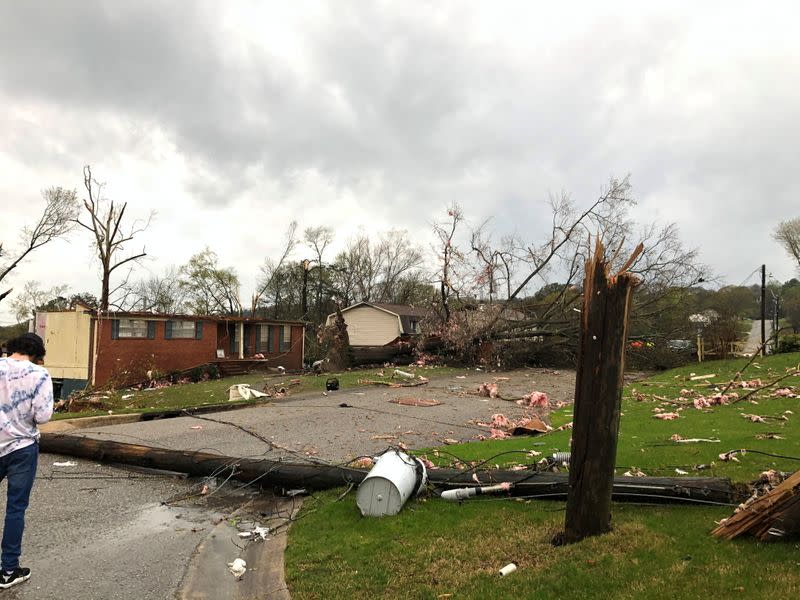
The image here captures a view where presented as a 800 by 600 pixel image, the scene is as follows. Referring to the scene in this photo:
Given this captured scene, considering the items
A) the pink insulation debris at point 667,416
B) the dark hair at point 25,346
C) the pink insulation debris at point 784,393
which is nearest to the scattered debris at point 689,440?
the pink insulation debris at point 667,416

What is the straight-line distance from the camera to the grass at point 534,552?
3238mm

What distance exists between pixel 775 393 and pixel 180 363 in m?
22.7

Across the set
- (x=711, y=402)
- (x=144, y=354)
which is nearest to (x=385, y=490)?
(x=711, y=402)

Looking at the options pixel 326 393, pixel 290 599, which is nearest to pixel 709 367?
pixel 326 393

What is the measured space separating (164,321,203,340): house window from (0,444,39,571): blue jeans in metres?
22.2

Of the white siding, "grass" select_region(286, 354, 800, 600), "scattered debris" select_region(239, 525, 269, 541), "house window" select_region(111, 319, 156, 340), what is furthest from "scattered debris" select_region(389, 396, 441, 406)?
→ the white siding

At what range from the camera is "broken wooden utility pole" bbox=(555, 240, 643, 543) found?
4.08 m

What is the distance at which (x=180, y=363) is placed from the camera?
25016mm

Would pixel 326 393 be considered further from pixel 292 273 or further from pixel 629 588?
pixel 292 273

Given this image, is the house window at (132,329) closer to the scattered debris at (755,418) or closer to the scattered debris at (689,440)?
the scattered debris at (689,440)

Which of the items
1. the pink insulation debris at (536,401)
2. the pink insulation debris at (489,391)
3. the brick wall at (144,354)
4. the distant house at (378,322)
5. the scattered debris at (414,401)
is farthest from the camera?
the distant house at (378,322)

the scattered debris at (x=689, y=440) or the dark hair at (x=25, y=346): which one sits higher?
the dark hair at (x=25, y=346)

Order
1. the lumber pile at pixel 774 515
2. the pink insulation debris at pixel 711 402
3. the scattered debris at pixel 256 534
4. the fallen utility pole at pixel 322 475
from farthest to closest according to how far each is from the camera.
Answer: the pink insulation debris at pixel 711 402, the scattered debris at pixel 256 534, the fallen utility pole at pixel 322 475, the lumber pile at pixel 774 515

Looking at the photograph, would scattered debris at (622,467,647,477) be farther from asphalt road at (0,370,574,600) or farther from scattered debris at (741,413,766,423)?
scattered debris at (741,413,766,423)
